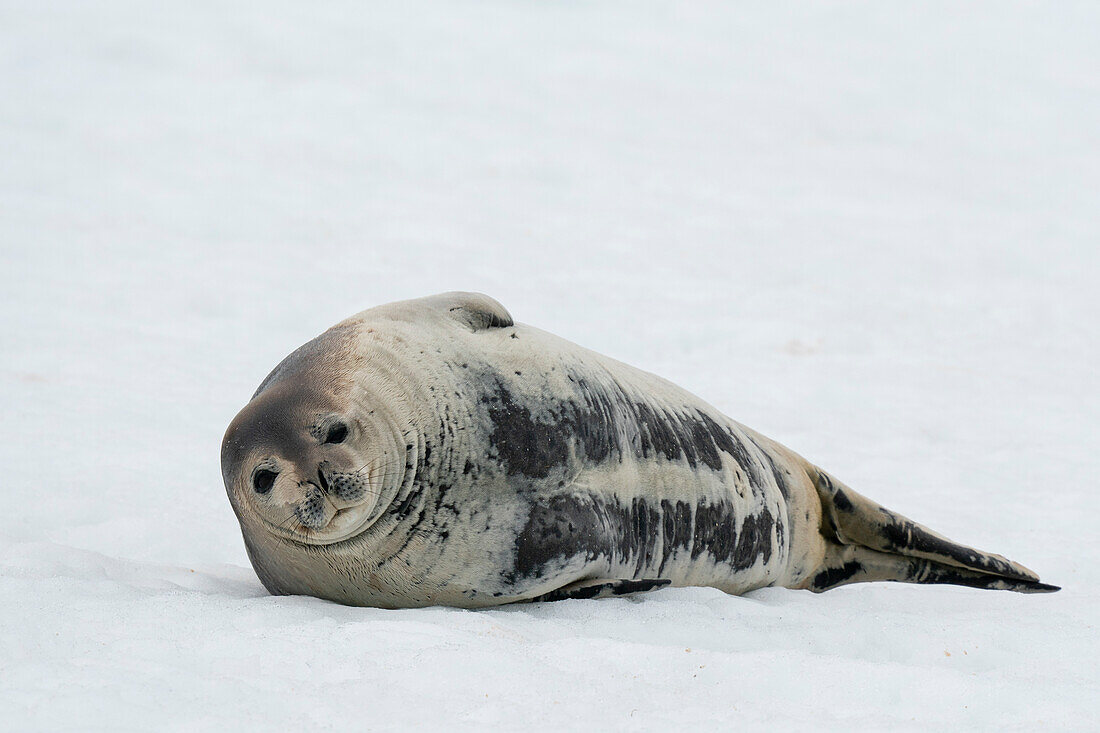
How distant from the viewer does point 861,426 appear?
5.28 m

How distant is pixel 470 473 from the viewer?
2555 millimetres

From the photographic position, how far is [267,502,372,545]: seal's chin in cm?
237

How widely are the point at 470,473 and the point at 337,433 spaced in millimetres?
328

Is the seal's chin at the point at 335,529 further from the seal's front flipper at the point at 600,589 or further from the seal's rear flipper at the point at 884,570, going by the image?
the seal's rear flipper at the point at 884,570

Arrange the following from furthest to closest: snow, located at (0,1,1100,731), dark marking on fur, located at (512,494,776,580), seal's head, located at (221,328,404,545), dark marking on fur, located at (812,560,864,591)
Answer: dark marking on fur, located at (812,560,864,591) < dark marking on fur, located at (512,494,776,580) < seal's head, located at (221,328,404,545) < snow, located at (0,1,1100,731)

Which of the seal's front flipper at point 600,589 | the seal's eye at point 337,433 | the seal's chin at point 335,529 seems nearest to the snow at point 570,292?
the seal's front flipper at point 600,589

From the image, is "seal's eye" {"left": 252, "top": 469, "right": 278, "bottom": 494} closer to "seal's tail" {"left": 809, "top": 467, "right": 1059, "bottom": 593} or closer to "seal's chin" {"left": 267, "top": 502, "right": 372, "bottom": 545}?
"seal's chin" {"left": 267, "top": 502, "right": 372, "bottom": 545}

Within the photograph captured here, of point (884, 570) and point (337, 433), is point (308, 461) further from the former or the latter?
point (884, 570)

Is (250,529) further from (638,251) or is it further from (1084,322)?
(1084,322)

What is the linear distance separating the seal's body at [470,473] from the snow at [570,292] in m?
0.12

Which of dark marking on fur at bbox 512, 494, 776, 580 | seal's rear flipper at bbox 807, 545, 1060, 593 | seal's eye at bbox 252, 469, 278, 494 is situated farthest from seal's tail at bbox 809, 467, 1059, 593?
seal's eye at bbox 252, 469, 278, 494

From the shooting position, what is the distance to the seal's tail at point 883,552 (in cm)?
355

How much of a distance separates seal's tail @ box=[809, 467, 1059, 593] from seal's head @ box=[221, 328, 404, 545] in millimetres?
1698

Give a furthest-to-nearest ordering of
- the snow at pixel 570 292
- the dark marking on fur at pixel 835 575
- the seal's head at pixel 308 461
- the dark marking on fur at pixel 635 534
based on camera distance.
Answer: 1. the dark marking on fur at pixel 835 575
2. the dark marking on fur at pixel 635 534
3. the seal's head at pixel 308 461
4. the snow at pixel 570 292
